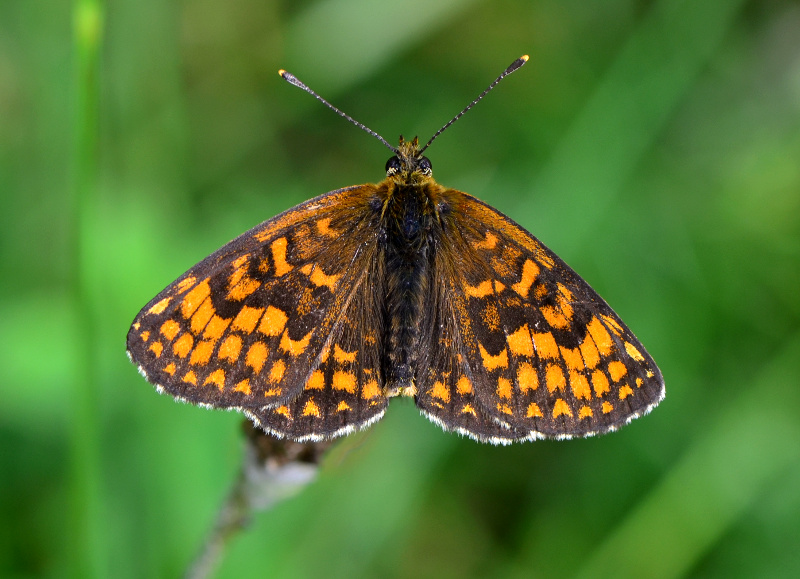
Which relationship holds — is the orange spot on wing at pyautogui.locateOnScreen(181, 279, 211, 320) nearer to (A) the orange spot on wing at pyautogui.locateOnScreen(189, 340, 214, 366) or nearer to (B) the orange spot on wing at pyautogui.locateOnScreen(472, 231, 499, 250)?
(A) the orange spot on wing at pyautogui.locateOnScreen(189, 340, 214, 366)

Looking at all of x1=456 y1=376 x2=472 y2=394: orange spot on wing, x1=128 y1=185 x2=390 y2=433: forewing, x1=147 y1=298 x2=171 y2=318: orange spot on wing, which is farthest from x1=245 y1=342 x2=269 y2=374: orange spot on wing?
x1=456 y1=376 x2=472 y2=394: orange spot on wing

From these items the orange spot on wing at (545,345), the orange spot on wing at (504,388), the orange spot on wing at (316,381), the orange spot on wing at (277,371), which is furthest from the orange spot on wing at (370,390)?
the orange spot on wing at (545,345)

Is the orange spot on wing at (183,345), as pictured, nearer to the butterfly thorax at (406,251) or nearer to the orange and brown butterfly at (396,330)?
the orange and brown butterfly at (396,330)

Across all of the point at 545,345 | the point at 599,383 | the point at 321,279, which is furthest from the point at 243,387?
the point at 599,383

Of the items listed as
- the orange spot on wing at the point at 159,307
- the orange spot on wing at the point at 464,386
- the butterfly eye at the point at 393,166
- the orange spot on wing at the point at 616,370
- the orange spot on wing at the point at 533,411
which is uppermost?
the butterfly eye at the point at 393,166

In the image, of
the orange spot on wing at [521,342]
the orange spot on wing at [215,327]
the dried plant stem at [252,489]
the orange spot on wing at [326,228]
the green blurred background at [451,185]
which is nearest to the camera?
the dried plant stem at [252,489]

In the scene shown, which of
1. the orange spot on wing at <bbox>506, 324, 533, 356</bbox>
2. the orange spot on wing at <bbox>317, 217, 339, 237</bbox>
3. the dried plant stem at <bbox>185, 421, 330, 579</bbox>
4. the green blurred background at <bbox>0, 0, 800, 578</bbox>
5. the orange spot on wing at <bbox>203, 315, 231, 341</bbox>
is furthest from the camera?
the green blurred background at <bbox>0, 0, 800, 578</bbox>

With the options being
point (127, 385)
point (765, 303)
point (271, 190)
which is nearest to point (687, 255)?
point (765, 303)
